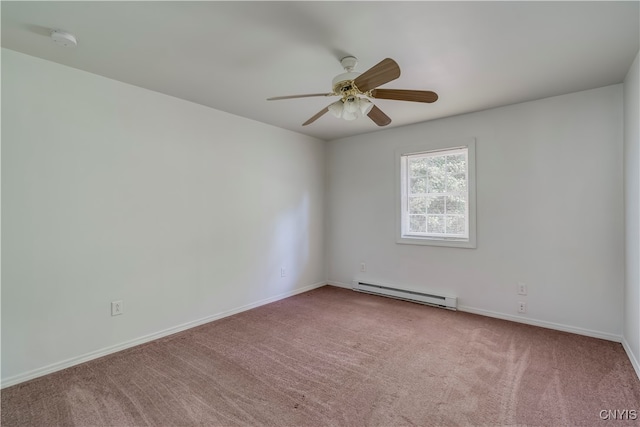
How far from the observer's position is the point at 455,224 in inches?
150

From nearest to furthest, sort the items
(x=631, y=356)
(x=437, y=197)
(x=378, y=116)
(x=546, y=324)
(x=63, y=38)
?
1. (x=63, y=38)
2. (x=631, y=356)
3. (x=378, y=116)
4. (x=546, y=324)
5. (x=437, y=197)

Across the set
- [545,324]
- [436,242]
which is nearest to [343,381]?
[436,242]

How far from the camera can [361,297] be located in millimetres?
4250

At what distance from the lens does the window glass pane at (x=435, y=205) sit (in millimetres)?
3936

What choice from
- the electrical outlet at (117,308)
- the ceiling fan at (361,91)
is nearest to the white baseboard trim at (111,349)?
the electrical outlet at (117,308)

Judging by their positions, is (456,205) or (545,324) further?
(456,205)

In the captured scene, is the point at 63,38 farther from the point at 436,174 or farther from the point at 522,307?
the point at 522,307

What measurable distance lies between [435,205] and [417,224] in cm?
36

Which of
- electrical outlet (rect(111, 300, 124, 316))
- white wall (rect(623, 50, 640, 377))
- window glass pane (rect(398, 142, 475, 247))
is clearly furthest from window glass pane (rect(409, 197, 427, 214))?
electrical outlet (rect(111, 300, 124, 316))

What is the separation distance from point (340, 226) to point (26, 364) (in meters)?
3.75

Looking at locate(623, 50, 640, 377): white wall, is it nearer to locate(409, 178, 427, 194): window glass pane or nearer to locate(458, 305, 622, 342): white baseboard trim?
locate(458, 305, 622, 342): white baseboard trim

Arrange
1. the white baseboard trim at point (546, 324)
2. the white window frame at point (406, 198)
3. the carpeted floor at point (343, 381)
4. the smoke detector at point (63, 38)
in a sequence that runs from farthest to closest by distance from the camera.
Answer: the white window frame at point (406, 198)
the white baseboard trim at point (546, 324)
the smoke detector at point (63, 38)
the carpeted floor at point (343, 381)

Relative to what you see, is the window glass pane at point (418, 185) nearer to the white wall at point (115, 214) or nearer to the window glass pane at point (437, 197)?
the window glass pane at point (437, 197)

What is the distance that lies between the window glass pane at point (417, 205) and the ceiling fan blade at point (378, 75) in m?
2.41
